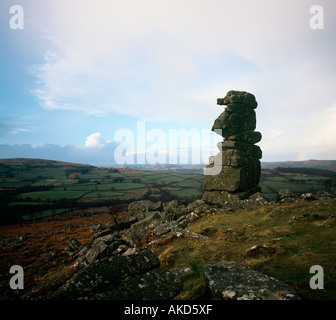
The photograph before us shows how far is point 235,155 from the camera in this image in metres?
28.8

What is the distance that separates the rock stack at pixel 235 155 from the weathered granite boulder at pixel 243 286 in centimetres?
2298

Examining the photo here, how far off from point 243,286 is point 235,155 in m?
25.9

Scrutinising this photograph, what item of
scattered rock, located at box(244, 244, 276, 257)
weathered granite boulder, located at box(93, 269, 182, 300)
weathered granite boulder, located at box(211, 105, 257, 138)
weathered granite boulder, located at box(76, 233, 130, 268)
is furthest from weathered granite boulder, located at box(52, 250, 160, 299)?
weathered granite boulder, located at box(211, 105, 257, 138)

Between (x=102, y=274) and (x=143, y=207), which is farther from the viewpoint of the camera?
(x=143, y=207)

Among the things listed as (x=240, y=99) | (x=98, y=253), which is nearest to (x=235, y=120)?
(x=240, y=99)

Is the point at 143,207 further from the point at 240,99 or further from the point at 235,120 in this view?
the point at 240,99

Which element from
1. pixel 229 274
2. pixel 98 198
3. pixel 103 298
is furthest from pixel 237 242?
pixel 98 198

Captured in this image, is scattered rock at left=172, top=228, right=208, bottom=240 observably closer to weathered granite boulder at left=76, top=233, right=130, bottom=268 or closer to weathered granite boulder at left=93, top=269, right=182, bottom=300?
weathered granite boulder at left=76, top=233, right=130, bottom=268

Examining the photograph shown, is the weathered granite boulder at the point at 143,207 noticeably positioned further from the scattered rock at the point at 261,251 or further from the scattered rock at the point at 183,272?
the scattered rock at the point at 261,251

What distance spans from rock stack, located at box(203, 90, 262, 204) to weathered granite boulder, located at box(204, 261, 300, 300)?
905 inches

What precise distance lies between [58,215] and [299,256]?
248 ft

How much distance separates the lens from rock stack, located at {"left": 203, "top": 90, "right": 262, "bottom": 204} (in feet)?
92.7

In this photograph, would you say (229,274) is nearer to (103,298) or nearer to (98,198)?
(103,298)

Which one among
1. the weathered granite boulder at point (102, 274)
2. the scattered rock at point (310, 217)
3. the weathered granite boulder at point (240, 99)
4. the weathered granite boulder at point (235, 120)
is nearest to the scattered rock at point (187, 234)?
the weathered granite boulder at point (102, 274)
